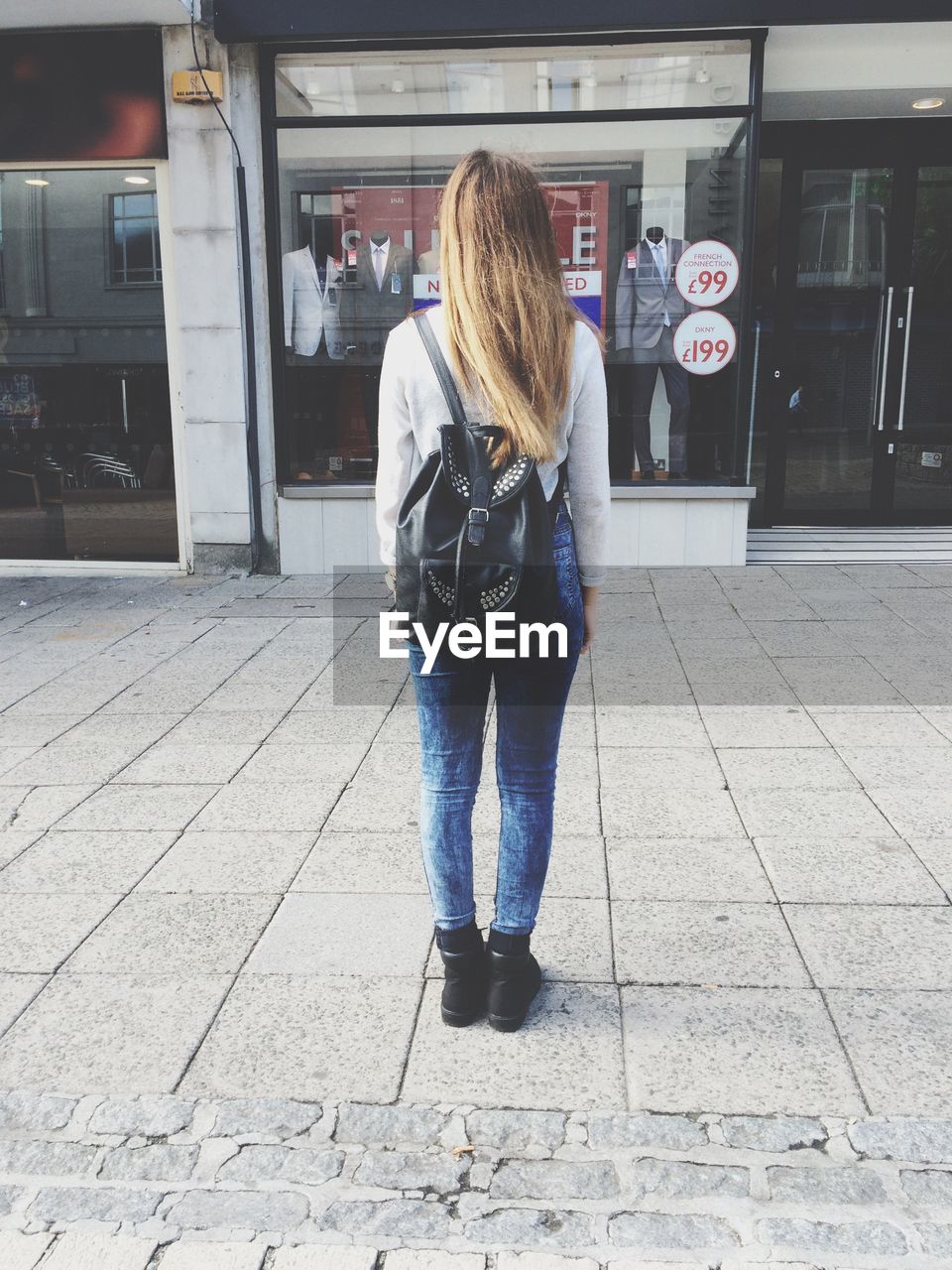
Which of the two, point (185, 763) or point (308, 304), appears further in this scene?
point (308, 304)

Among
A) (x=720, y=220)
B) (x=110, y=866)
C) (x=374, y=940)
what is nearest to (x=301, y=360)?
(x=720, y=220)

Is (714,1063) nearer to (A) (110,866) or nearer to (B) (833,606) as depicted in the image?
(A) (110,866)

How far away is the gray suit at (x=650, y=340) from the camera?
27.7ft

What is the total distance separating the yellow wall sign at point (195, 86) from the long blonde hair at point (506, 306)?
252 inches

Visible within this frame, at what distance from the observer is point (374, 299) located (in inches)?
340

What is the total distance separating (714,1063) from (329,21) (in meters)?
7.39

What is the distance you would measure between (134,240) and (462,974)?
23.9ft

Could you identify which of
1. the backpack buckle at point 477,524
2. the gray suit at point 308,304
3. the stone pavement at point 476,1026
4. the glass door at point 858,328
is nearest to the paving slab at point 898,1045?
the stone pavement at point 476,1026

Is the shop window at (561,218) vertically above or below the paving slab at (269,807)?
above

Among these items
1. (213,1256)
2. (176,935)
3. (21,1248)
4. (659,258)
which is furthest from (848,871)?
(659,258)

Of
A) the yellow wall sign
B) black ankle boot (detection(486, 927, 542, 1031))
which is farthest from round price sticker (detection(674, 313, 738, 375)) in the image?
black ankle boot (detection(486, 927, 542, 1031))

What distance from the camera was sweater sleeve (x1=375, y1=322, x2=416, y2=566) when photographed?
99.7 inches

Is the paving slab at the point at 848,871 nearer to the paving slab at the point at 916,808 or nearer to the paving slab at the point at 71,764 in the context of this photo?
the paving slab at the point at 916,808

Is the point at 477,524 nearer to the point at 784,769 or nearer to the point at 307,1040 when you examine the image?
the point at 307,1040
